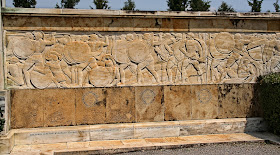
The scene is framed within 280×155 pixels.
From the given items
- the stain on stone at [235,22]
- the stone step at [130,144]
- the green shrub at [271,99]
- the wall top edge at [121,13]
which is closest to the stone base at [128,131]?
the stone step at [130,144]

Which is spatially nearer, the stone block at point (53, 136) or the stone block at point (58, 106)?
the stone block at point (53, 136)

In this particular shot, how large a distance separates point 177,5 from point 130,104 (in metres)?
26.2

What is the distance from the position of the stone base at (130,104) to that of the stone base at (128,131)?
14cm

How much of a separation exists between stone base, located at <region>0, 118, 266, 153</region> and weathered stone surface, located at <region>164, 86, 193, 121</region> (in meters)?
0.16

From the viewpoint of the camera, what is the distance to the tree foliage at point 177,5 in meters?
31.9

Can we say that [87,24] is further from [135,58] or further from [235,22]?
[235,22]

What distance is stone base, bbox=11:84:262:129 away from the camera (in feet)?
22.4

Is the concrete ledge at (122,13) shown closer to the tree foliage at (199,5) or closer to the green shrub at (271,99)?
the green shrub at (271,99)

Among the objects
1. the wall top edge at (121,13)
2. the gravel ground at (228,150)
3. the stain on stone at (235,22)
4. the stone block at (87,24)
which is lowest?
the gravel ground at (228,150)

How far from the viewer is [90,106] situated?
7.09m

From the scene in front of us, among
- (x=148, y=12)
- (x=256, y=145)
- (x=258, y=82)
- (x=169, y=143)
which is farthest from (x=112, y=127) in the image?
(x=258, y=82)

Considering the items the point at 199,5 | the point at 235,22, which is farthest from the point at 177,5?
the point at 235,22

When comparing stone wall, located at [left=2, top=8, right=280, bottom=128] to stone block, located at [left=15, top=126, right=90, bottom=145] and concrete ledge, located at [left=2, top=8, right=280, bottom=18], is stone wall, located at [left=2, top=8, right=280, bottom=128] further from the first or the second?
stone block, located at [left=15, top=126, right=90, bottom=145]

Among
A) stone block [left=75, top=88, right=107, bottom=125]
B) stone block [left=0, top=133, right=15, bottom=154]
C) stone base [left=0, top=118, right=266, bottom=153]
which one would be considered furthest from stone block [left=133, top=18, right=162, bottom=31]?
stone block [left=0, top=133, right=15, bottom=154]
